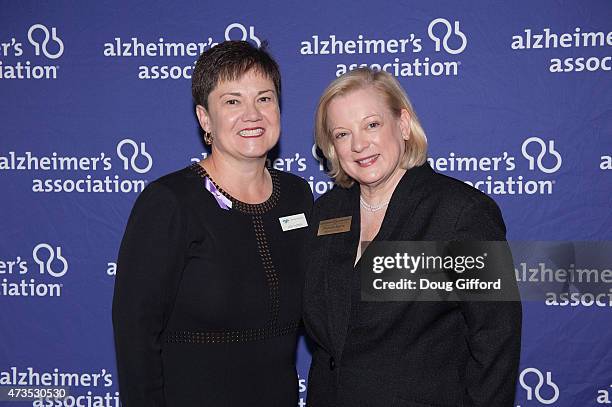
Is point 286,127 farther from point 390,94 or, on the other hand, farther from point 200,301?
point 200,301

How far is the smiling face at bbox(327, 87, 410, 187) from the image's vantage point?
1787mm

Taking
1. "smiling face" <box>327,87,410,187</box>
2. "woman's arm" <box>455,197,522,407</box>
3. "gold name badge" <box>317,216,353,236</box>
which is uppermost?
"smiling face" <box>327,87,410,187</box>

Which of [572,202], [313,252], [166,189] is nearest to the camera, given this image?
[166,189]

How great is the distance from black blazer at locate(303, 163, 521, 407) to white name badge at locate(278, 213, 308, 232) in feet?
0.88

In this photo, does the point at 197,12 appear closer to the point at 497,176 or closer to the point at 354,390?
the point at 497,176

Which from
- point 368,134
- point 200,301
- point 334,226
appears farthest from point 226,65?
point 200,301

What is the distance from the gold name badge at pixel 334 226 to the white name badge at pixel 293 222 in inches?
3.3

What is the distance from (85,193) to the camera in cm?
272

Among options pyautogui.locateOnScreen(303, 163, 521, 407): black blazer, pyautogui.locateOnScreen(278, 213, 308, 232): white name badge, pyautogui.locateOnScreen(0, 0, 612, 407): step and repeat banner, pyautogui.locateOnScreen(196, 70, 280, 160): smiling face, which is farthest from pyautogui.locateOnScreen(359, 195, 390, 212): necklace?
pyautogui.locateOnScreen(0, 0, 612, 407): step and repeat banner

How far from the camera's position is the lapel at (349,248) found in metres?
1.72

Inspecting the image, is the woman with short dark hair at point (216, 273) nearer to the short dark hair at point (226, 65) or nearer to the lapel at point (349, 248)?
the short dark hair at point (226, 65)

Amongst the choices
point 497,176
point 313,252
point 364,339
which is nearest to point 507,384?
point 364,339

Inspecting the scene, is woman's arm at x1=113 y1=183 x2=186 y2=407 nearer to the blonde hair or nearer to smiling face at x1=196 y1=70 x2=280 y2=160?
smiling face at x1=196 y1=70 x2=280 y2=160

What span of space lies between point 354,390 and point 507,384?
1.40 feet
